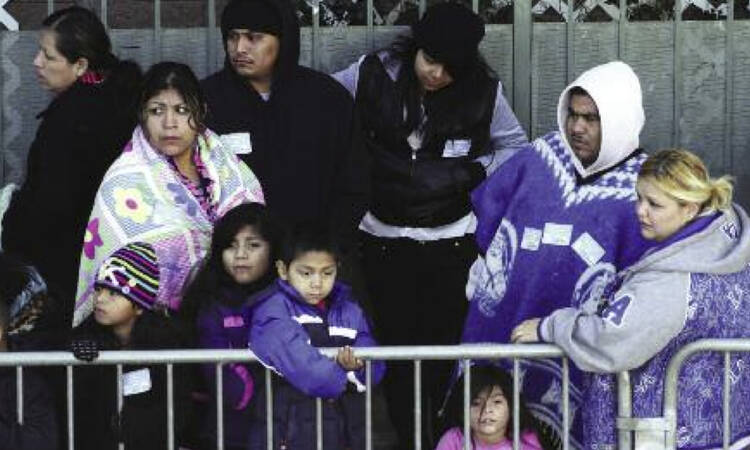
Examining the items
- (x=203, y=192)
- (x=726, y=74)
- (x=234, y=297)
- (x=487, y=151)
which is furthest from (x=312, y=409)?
(x=726, y=74)

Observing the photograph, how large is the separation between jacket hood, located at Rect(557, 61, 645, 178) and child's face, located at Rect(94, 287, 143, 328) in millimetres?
1658

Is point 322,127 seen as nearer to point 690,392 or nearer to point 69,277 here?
point 69,277

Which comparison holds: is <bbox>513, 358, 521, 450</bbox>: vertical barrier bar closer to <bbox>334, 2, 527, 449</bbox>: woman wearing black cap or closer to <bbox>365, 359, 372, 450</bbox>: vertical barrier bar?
<bbox>365, 359, 372, 450</bbox>: vertical barrier bar

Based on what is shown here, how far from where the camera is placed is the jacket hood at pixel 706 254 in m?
6.58

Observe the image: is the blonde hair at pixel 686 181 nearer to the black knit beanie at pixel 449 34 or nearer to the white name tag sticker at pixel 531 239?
the white name tag sticker at pixel 531 239

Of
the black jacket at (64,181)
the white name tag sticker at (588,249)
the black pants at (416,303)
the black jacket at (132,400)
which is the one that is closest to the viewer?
the black jacket at (132,400)

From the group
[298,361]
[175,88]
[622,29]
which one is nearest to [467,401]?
[298,361]

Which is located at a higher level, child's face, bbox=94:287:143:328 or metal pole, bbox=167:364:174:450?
child's face, bbox=94:287:143:328

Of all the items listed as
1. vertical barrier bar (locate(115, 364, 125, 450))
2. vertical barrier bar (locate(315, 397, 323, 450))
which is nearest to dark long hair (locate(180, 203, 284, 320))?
vertical barrier bar (locate(115, 364, 125, 450))

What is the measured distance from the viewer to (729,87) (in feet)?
29.4

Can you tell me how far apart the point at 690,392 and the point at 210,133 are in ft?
7.17

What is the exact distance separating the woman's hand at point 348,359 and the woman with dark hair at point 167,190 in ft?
3.46

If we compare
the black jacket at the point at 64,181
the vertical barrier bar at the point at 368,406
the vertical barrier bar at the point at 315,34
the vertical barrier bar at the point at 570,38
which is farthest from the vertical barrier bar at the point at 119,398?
the vertical barrier bar at the point at 570,38

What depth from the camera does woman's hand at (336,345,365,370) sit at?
21.7ft
